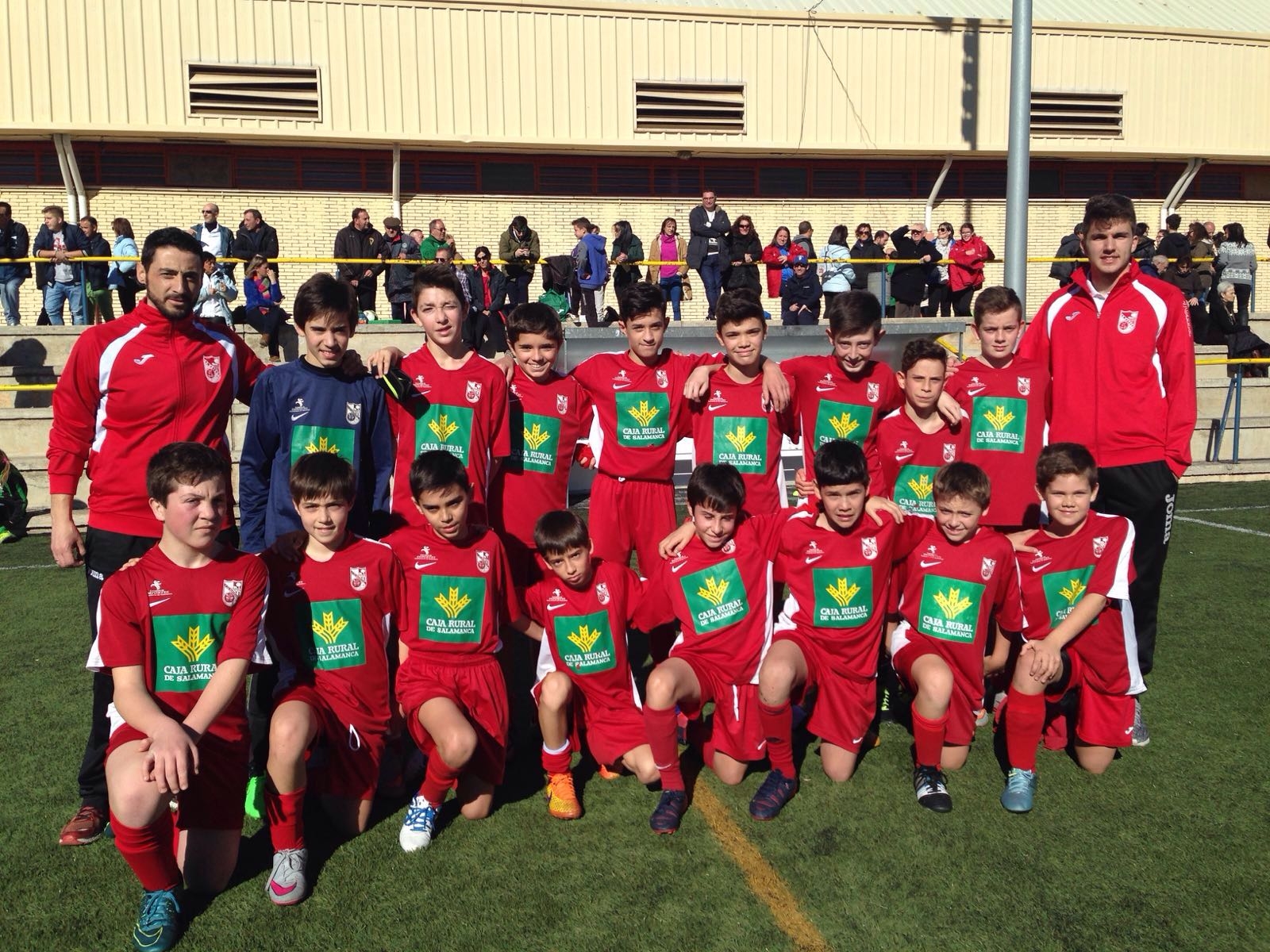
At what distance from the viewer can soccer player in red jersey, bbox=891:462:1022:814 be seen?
14.0 feet

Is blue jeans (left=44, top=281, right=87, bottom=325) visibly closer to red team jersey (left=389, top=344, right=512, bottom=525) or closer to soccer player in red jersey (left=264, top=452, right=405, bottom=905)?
red team jersey (left=389, top=344, right=512, bottom=525)

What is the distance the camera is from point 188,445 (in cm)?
350

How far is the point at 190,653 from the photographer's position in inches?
137

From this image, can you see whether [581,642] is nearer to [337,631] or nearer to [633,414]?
[337,631]

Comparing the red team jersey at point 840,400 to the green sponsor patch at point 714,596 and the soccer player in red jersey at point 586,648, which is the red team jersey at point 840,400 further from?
the soccer player in red jersey at point 586,648

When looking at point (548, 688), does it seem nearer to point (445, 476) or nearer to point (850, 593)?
point (445, 476)

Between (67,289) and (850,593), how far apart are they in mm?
12486

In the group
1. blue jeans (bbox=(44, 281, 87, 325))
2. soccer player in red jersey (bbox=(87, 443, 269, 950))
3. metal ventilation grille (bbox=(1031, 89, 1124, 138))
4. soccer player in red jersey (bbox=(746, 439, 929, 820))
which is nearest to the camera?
soccer player in red jersey (bbox=(87, 443, 269, 950))

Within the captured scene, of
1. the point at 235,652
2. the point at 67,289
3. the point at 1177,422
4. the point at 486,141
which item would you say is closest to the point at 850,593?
the point at 1177,422

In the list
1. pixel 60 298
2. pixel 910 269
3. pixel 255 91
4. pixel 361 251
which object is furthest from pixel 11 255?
pixel 910 269

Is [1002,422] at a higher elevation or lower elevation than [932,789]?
higher

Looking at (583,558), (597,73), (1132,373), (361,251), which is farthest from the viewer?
(597,73)

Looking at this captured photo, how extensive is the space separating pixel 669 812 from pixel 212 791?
60.9 inches

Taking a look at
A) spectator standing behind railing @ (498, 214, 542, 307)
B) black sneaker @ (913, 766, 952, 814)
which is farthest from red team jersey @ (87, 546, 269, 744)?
spectator standing behind railing @ (498, 214, 542, 307)
